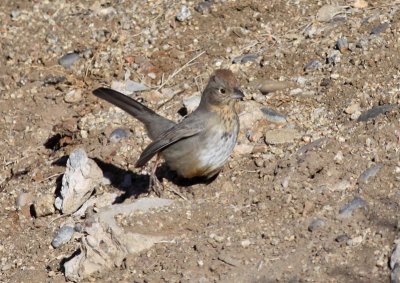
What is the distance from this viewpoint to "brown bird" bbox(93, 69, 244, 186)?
8.30 metres

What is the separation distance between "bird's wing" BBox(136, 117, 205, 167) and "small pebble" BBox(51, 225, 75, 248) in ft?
2.74

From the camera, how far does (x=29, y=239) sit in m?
8.59

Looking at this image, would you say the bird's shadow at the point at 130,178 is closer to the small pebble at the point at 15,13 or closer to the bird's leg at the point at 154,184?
the bird's leg at the point at 154,184

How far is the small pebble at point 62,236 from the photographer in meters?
8.38

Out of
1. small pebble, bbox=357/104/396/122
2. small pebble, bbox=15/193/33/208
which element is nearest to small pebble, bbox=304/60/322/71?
small pebble, bbox=357/104/396/122

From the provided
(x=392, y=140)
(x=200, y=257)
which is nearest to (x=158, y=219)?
(x=200, y=257)

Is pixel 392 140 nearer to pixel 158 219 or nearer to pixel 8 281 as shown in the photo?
pixel 158 219

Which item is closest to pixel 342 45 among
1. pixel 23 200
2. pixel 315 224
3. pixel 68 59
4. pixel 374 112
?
pixel 374 112

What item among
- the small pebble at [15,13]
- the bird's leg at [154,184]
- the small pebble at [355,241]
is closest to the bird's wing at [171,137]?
the bird's leg at [154,184]

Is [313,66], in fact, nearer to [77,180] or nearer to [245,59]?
[245,59]

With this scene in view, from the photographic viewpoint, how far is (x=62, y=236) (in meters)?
8.43

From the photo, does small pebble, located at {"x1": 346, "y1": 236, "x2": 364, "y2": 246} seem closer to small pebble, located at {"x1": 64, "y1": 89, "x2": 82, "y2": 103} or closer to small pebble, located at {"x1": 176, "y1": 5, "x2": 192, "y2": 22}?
small pebble, located at {"x1": 64, "y1": 89, "x2": 82, "y2": 103}

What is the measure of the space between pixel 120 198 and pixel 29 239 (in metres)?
0.87

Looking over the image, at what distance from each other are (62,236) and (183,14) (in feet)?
10.3
